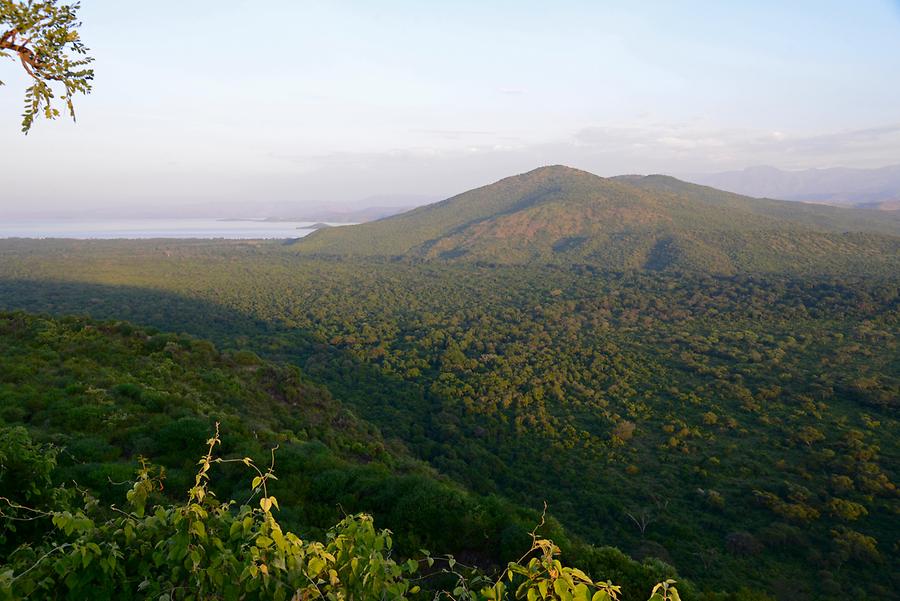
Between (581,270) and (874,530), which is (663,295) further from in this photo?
(874,530)

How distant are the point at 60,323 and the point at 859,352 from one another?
5867 cm

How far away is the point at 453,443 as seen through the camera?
98.3ft

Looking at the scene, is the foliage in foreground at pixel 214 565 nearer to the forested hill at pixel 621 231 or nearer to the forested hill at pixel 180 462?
the forested hill at pixel 180 462

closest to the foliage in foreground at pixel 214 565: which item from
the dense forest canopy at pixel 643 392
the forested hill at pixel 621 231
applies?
the dense forest canopy at pixel 643 392

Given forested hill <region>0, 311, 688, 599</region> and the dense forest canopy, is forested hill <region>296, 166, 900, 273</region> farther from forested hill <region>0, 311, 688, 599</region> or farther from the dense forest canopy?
forested hill <region>0, 311, 688, 599</region>

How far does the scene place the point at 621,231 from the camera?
129 m

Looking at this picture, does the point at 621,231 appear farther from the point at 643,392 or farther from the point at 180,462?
the point at 180,462

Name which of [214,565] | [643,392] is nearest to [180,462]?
[214,565]

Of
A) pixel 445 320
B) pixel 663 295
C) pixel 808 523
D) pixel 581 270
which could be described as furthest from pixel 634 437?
pixel 581 270

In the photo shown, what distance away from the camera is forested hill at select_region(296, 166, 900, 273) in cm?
9388

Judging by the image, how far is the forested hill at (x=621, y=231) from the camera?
93.9 metres

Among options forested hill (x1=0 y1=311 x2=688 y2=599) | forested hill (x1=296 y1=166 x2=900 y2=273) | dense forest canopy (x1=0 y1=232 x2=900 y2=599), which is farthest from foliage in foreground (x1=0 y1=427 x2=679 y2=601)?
forested hill (x1=296 y1=166 x2=900 y2=273)

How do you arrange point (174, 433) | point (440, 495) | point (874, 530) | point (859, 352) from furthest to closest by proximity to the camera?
point (859, 352) → point (874, 530) → point (174, 433) → point (440, 495)

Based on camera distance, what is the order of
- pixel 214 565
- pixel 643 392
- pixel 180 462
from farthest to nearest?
pixel 643 392 < pixel 180 462 < pixel 214 565
